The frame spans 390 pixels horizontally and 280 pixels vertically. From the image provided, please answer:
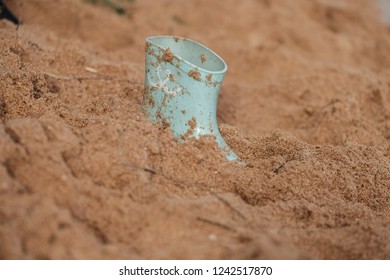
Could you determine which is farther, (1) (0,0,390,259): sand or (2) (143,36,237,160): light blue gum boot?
(2) (143,36,237,160): light blue gum boot

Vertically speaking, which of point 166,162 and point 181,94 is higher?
point 181,94

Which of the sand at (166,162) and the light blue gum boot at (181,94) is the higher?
the light blue gum boot at (181,94)

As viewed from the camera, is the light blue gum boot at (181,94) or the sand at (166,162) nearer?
the sand at (166,162)

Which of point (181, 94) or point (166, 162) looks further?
point (181, 94)

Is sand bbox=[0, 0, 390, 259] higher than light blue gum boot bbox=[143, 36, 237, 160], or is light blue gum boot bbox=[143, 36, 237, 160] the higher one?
→ light blue gum boot bbox=[143, 36, 237, 160]
